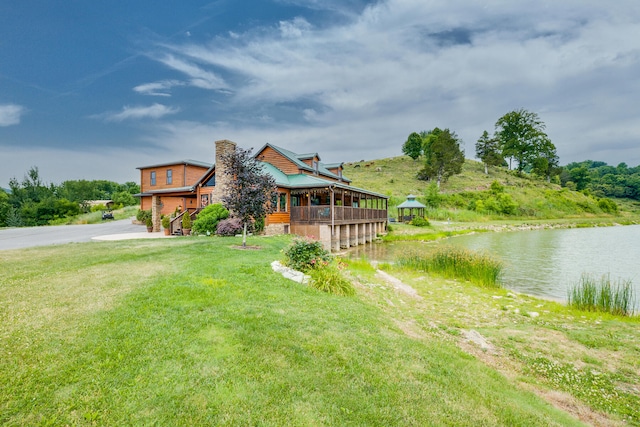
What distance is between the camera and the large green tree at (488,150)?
6600 centimetres

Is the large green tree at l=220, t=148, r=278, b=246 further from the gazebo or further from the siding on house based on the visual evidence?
the gazebo

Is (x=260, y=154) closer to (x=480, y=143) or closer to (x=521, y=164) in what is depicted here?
(x=480, y=143)

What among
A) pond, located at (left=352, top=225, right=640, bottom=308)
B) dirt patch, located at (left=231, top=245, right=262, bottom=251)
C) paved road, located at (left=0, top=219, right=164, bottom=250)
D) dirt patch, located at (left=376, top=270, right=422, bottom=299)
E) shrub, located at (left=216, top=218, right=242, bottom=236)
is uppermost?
shrub, located at (left=216, top=218, right=242, bottom=236)

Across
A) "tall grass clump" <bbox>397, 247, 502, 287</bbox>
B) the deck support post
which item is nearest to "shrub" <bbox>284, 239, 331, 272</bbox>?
"tall grass clump" <bbox>397, 247, 502, 287</bbox>

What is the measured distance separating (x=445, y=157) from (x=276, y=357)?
58190 millimetres

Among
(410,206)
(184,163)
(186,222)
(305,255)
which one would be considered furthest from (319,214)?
(410,206)

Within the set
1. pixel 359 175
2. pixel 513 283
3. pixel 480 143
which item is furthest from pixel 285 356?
pixel 480 143

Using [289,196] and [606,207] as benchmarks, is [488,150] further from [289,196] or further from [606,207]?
[289,196]

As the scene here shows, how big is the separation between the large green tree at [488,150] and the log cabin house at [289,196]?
1933 inches

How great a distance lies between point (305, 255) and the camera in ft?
28.5

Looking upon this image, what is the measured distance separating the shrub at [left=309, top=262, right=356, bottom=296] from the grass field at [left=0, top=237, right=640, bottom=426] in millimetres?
340

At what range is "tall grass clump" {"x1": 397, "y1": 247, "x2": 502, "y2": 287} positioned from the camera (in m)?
10.8

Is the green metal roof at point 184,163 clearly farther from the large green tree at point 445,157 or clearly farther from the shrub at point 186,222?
the large green tree at point 445,157

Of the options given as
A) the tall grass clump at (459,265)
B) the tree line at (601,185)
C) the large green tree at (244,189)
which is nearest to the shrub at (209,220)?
the large green tree at (244,189)
